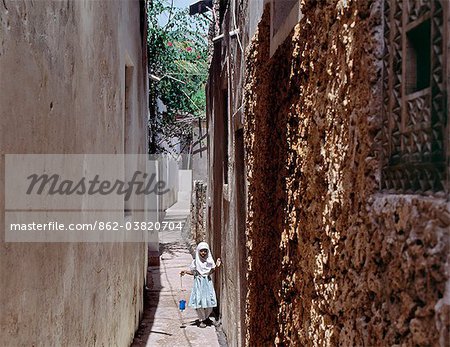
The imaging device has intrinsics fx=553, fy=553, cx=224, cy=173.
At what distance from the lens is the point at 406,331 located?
1.15 metres

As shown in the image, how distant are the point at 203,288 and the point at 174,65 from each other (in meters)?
7.29

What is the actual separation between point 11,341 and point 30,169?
28.0 inches

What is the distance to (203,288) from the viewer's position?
8141 mm

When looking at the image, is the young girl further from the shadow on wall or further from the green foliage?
the green foliage

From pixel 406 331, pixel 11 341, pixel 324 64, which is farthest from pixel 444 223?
pixel 11 341

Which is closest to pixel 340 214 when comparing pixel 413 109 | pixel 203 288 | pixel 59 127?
pixel 413 109

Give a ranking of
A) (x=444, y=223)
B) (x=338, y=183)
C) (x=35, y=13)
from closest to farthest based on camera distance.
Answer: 1. (x=444, y=223)
2. (x=338, y=183)
3. (x=35, y=13)

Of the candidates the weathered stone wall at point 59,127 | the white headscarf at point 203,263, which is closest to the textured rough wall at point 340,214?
the weathered stone wall at point 59,127

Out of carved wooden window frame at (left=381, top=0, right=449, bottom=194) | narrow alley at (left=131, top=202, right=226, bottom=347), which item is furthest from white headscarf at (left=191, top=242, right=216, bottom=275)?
carved wooden window frame at (left=381, top=0, right=449, bottom=194)

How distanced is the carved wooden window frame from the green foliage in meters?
11.9

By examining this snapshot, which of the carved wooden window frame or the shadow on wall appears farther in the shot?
the shadow on wall

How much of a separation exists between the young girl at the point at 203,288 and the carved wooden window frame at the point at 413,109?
22.2ft

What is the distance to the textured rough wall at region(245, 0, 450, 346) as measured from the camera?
1.10 meters

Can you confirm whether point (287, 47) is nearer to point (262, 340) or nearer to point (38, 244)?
point (38, 244)
